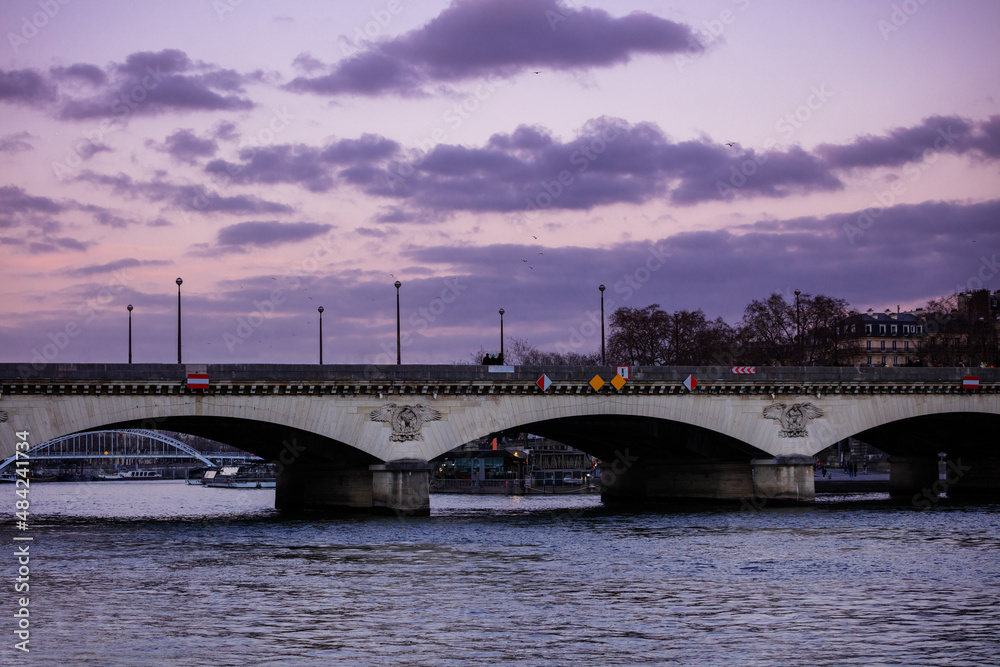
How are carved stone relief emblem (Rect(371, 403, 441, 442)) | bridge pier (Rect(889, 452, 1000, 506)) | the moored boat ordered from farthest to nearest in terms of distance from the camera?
the moored boat → bridge pier (Rect(889, 452, 1000, 506)) → carved stone relief emblem (Rect(371, 403, 441, 442))

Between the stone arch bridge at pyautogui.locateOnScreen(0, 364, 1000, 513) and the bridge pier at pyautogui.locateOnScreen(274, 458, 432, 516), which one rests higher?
the stone arch bridge at pyautogui.locateOnScreen(0, 364, 1000, 513)

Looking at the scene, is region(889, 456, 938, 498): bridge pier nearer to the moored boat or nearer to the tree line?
the tree line

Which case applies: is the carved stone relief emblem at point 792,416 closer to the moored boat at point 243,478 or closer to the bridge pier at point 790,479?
the bridge pier at point 790,479

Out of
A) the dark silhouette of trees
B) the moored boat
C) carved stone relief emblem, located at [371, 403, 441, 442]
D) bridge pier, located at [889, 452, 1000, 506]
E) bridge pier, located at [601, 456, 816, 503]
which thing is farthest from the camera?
the moored boat

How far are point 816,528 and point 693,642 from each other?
26.5 meters

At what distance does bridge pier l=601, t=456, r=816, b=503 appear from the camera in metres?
61.1

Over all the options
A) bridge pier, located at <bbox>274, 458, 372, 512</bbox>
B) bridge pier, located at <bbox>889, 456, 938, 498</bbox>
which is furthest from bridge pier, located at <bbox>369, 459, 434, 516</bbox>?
bridge pier, located at <bbox>889, 456, 938, 498</bbox>

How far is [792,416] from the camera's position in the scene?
6141 cm

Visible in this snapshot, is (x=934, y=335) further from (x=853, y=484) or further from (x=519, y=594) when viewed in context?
(x=519, y=594)

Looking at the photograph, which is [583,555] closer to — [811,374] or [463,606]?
[463,606]

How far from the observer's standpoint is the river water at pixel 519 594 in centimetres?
2092

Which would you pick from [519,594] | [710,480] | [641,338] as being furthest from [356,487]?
[641,338]

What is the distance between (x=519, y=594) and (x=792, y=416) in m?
35.9

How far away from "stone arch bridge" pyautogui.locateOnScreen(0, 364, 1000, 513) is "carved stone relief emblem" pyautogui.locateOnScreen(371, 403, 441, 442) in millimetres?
60
